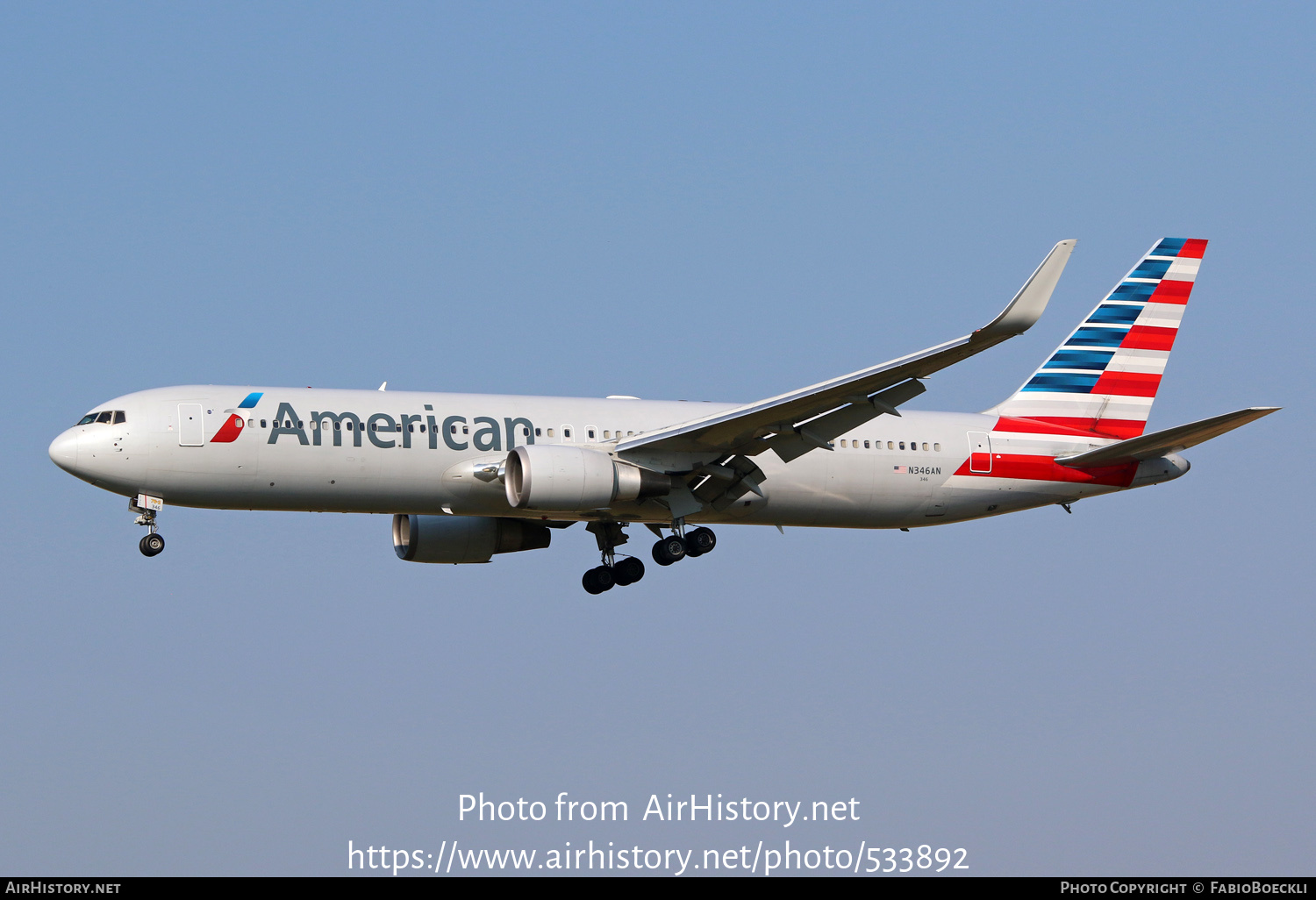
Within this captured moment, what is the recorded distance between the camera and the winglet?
30.5 metres

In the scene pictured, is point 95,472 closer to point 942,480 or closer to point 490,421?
point 490,421

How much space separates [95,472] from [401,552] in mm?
9449

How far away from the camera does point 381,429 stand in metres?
37.1

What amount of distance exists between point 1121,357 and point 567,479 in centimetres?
1648

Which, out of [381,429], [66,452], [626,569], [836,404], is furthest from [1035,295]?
[66,452]

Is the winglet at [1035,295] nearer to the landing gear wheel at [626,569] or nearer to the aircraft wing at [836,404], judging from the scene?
the aircraft wing at [836,404]

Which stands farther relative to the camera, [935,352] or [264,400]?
[264,400]

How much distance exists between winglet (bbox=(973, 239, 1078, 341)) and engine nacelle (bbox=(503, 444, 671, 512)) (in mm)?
9982

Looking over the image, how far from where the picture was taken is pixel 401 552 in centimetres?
4353

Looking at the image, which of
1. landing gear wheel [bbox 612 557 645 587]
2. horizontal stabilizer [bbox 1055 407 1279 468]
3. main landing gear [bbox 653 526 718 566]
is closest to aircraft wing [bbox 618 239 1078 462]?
main landing gear [bbox 653 526 718 566]

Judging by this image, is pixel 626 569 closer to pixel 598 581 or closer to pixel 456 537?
pixel 598 581
